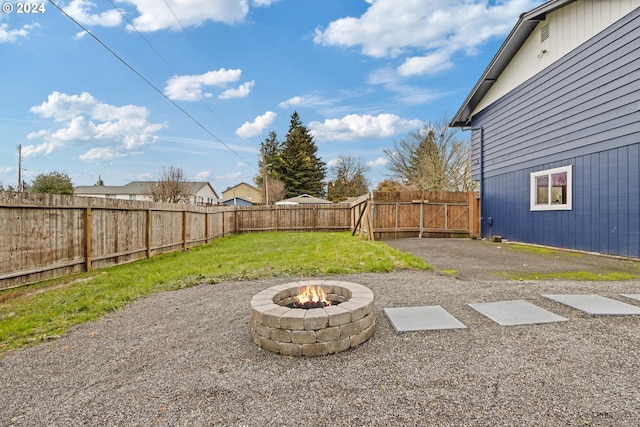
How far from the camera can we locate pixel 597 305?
134 inches

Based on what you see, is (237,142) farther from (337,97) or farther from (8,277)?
(8,277)

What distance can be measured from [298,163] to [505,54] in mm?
28576

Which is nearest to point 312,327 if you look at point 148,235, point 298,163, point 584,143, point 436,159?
point 148,235

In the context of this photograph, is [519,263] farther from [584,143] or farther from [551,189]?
[584,143]

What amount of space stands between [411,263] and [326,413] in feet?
14.8

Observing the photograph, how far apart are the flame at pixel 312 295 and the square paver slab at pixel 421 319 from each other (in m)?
0.71

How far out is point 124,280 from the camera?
541cm

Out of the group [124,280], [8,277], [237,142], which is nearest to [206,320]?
[124,280]

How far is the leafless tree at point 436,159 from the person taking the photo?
2197 cm

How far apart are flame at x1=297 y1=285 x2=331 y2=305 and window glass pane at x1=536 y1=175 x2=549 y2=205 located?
809 centimetres

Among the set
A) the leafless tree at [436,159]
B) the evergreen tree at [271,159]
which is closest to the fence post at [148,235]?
the leafless tree at [436,159]

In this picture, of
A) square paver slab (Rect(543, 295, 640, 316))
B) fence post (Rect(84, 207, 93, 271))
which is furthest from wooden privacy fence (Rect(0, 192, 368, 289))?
square paver slab (Rect(543, 295, 640, 316))

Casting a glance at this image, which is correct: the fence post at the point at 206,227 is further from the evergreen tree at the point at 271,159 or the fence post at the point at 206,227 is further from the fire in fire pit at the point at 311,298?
the evergreen tree at the point at 271,159

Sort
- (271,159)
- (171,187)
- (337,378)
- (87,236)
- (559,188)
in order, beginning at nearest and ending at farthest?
(337,378), (87,236), (559,188), (171,187), (271,159)
